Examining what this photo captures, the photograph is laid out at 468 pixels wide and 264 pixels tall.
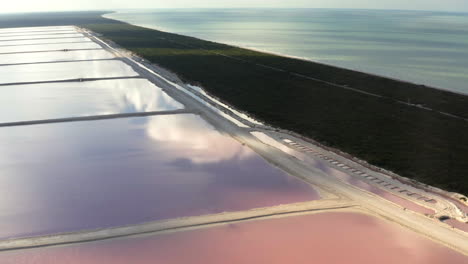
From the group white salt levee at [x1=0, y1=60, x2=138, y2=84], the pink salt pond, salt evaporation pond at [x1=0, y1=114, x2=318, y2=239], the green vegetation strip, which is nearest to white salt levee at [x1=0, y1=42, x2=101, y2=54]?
white salt levee at [x1=0, y1=60, x2=138, y2=84]

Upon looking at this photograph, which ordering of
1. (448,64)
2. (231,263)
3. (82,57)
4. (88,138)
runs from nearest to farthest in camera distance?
(231,263) < (88,138) < (448,64) < (82,57)

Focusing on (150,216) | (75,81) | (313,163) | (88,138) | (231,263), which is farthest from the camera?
(75,81)

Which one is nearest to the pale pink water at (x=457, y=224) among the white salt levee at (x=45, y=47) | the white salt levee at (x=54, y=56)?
the white salt levee at (x=54, y=56)

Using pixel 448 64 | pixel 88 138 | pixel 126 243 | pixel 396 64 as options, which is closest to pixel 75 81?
pixel 88 138

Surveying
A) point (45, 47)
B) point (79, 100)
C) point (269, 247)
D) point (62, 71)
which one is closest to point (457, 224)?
point (269, 247)

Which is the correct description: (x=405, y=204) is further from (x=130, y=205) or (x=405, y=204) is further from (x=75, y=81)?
(x=75, y=81)
